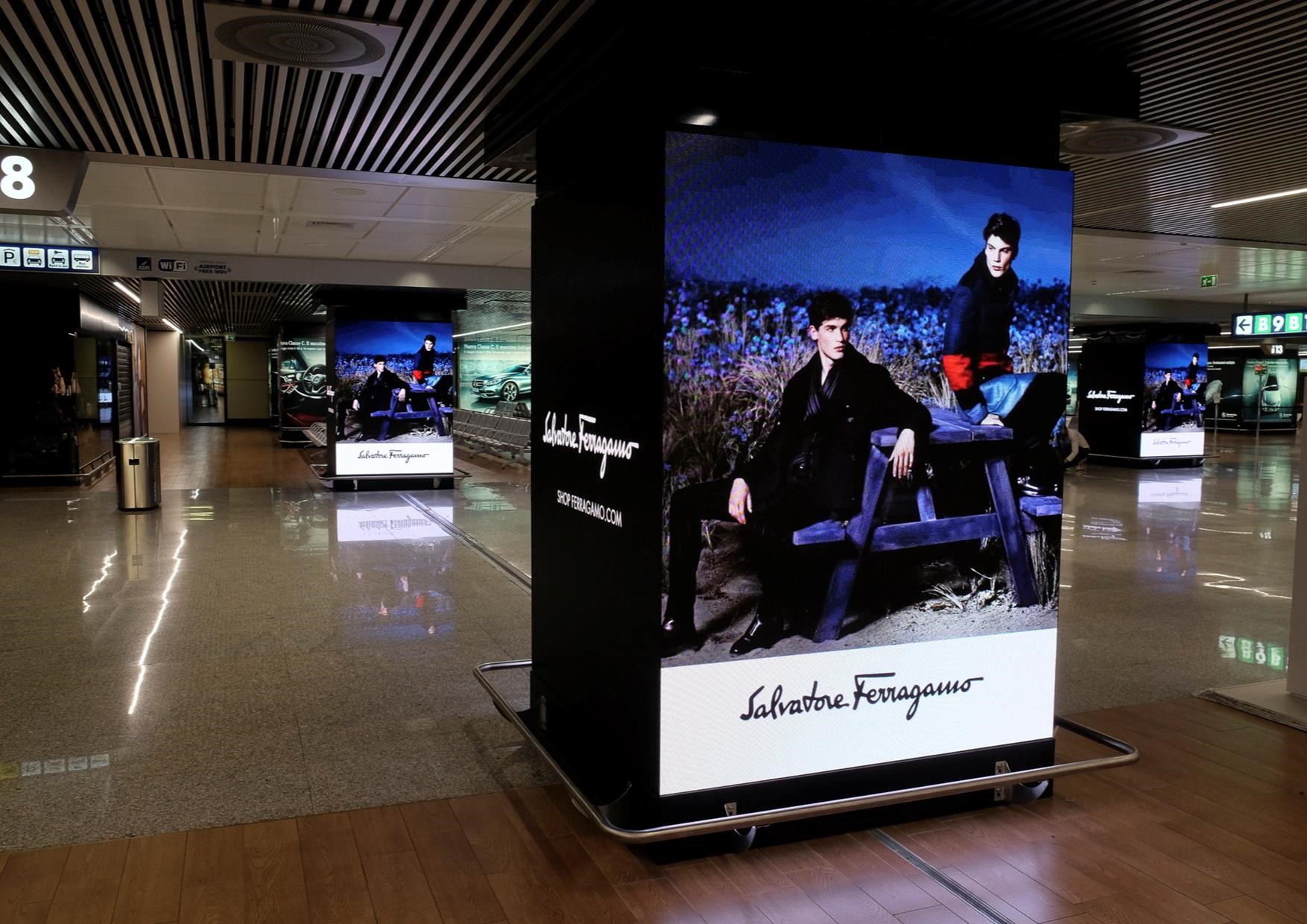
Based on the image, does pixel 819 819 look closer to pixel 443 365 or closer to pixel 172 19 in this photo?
pixel 172 19

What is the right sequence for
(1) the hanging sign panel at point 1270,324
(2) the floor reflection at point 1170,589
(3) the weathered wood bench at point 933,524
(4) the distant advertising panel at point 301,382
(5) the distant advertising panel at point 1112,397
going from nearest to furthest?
(3) the weathered wood bench at point 933,524, (2) the floor reflection at point 1170,589, (1) the hanging sign panel at point 1270,324, (5) the distant advertising panel at point 1112,397, (4) the distant advertising panel at point 301,382

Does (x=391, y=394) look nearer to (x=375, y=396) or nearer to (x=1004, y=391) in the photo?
(x=375, y=396)

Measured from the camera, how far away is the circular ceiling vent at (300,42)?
3.42 metres

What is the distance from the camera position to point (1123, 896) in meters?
2.91

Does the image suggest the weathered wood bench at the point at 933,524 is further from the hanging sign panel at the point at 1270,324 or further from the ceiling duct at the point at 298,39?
the hanging sign panel at the point at 1270,324

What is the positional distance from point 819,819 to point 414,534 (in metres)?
6.93

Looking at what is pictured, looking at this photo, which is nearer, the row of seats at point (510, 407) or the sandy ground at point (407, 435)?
the sandy ground at point (407, 435)

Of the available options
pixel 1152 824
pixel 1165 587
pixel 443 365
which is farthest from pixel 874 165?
pixel 443 365

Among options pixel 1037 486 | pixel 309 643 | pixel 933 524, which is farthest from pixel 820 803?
pixel 309 643

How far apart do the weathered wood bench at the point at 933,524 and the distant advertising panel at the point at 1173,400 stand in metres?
16.4

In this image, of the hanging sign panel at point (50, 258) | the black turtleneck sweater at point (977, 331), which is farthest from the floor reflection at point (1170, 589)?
the hanging sign panel at point (50, 258)

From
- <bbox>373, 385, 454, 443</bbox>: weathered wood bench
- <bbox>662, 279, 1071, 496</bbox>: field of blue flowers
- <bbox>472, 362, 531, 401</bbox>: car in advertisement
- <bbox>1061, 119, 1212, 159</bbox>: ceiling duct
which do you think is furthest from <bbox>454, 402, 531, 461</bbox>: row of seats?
<bbox>662, 279, 1071, 496</bbox>: field of blue flowers

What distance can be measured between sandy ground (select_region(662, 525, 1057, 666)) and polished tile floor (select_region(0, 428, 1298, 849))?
1136mm

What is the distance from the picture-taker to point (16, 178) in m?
4.98
